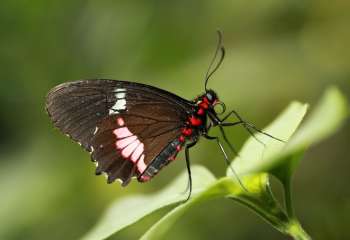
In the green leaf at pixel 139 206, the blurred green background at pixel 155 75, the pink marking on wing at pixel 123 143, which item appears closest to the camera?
the green leaf at pixel 139 206

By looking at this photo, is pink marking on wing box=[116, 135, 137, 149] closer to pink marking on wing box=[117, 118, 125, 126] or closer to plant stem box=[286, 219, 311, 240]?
pink marking on wing box=[117, 118, 125, 126]

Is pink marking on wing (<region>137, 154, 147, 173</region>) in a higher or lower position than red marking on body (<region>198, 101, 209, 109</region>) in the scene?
higher

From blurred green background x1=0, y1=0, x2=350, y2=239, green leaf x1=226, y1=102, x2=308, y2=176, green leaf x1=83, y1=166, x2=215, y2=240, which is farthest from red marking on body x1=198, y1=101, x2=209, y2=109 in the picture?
blurred green background x1=0, y1=0, x2=350, y2=239

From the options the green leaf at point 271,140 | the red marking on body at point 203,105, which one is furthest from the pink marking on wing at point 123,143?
the green leaf at point 271,140

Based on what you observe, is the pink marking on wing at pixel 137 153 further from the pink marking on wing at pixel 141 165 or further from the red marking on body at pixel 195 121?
the red marking on body at pixel 195 121

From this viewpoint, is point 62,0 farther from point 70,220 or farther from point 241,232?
point 241,232

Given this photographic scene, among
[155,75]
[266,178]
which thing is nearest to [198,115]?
[266,178]

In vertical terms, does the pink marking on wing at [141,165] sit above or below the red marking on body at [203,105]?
above
